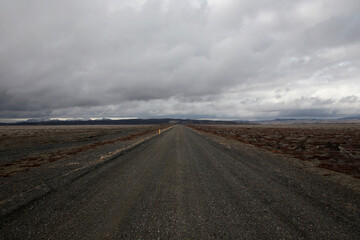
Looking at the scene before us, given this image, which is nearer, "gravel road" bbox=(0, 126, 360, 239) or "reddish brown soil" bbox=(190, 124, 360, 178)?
"gravel road" bbox=(0, 126, 360, 239)

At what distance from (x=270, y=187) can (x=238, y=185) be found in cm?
122

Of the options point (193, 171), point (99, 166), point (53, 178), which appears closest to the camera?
point (53, 178)

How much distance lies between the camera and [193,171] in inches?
332

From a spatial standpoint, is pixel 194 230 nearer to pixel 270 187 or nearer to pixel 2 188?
pixel 270 187

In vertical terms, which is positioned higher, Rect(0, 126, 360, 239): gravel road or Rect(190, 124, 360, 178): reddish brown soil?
Rect(0, 126, 360, 239): gravel road

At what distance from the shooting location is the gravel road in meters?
3.66

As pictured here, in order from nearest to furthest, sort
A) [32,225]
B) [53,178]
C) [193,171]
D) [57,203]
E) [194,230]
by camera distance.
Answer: [194,230] → [32,225] → [57,203] → [53,178] → [193,171]

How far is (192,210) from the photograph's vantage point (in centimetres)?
462

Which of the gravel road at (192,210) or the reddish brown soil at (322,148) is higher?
the gravel road at (192,210)

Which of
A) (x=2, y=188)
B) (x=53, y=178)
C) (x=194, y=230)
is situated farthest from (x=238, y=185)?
(x=2, y=188)

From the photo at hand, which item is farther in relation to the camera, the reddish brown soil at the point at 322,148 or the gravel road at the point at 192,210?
the reddish brown soil at the point at 322,148

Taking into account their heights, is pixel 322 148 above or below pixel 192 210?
below

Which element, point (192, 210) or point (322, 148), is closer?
point (192, 210)

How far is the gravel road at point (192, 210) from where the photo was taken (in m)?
3.66
